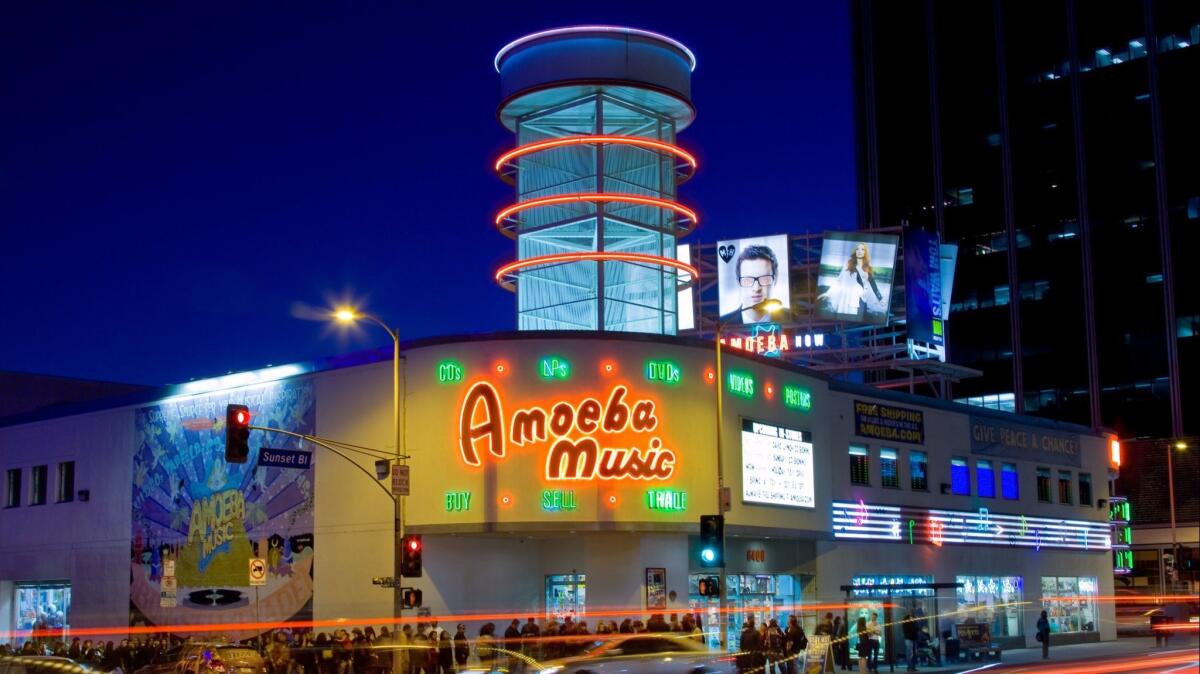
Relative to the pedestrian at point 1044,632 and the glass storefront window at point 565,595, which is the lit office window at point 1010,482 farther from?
the glass storefront window at point 565,595

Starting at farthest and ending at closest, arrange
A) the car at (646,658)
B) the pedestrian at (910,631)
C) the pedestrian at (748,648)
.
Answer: the pedestrian at (910,631) → the pedestrian at (748,648) → the car at (646,658)

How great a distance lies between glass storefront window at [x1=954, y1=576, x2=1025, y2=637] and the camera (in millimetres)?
51028

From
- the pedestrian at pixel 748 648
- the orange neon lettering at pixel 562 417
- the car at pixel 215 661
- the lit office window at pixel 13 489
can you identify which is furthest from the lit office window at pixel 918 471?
the lit office window at pixel 13 489

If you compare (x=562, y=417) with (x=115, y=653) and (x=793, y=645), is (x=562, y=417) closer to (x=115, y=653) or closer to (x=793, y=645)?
(x=793, y=645)

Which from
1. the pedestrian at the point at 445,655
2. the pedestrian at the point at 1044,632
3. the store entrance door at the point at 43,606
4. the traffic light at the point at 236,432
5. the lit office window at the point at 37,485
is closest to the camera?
the traffic light at the point at 236,432

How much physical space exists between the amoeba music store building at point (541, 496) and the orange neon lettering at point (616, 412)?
0.05 meters

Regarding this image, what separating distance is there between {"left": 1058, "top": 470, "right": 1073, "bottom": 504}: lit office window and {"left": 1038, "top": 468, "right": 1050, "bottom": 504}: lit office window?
3.46ft

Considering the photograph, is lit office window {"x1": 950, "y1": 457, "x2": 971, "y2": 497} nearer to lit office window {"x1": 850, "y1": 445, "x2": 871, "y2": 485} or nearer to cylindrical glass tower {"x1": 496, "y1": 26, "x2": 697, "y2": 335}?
lit office window {"x1": 850, "y1": 445, "x2": 871, "y2": 485}

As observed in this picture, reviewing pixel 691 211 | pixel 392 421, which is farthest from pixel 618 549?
pixel 691 211

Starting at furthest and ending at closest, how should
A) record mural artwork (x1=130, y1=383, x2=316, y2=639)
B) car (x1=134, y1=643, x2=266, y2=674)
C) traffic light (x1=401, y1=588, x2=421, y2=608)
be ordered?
record mural artwork (x1=130, y1=383, x2=316, y2=639), traffic light (x1=401, y1=588, x2=421, y2=608), car (x1=134, y1=643, x2=266, y2=674)

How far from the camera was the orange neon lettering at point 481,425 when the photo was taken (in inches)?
1517

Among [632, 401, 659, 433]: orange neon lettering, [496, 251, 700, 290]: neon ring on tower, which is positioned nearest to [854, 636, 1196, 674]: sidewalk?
[632, 401, 659, 433]: orange neon lettering

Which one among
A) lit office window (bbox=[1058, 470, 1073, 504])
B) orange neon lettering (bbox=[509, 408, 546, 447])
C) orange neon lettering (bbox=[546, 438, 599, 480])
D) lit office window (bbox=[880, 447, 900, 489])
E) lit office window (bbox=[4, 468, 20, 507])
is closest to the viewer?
orange neon lettering (bbox=[546, 438, 599, 480])

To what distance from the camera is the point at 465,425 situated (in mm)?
38844
